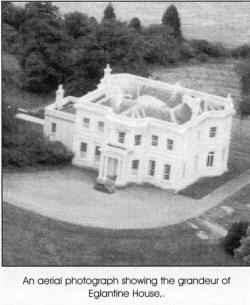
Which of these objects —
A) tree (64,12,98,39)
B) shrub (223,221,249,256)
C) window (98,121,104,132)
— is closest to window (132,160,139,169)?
window (98,121,104,132)

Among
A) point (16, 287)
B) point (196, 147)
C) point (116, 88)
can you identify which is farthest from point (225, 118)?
point (16, 287)

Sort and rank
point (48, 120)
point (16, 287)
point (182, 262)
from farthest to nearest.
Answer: point (48, 120) → point (182, 262) → point (16, 287)

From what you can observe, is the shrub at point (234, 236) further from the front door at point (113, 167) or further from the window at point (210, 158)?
the front door at point (113, 167)

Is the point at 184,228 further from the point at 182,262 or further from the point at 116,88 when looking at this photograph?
the point at 116,88

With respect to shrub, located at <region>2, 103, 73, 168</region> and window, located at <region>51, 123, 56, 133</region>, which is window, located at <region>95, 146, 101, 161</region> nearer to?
shrub, located at <region>2, 103, 73, 168</region>

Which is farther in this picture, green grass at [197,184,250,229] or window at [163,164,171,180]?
window at [163,164,171,180]

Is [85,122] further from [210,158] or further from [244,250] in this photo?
[244,250]
